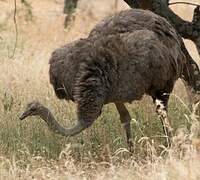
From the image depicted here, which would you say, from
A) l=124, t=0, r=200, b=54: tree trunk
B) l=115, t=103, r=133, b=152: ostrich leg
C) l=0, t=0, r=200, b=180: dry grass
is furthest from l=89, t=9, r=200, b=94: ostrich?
l=124, t=0, r=200, b=54: tree trunk

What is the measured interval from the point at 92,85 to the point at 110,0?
14.7 m

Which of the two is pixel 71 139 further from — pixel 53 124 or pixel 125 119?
pixel 53 124

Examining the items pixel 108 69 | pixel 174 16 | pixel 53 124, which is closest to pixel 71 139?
pixel 108 69

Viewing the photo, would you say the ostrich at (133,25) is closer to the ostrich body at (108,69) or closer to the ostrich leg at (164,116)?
the ostrich body at (108,69)

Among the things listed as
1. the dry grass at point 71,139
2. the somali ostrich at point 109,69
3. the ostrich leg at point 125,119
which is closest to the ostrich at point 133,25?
the somali ostrich at point 109,69

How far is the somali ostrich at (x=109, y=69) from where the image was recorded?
25.9 ft

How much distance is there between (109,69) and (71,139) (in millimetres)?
1166

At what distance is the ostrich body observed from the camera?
7.91 m

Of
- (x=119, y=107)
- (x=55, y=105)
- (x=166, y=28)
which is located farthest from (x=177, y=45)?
(x=55, y=105)

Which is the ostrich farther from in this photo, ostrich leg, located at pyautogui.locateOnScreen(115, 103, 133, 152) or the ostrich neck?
the ostrich neck

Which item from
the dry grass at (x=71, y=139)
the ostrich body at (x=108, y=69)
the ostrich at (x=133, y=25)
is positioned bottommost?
the dry grass at (x=71, y=139)

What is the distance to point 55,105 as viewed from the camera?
1001 cm

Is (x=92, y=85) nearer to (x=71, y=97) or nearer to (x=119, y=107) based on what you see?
(x=71, y=97)

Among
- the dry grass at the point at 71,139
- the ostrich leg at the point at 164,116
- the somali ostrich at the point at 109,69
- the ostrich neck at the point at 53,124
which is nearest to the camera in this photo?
the dry grass at the point at 71,139
